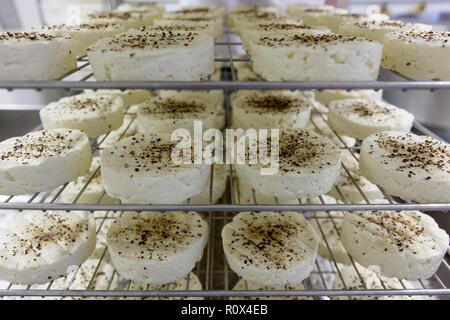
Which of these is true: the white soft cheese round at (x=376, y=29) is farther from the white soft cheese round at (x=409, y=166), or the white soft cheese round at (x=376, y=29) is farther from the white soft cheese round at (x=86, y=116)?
the white soft cheese round at (x=86, y=116)

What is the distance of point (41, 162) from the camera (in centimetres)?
147

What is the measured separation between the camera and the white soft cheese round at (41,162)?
57.7 inches

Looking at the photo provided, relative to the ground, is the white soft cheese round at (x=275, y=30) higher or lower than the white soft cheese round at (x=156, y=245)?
higher

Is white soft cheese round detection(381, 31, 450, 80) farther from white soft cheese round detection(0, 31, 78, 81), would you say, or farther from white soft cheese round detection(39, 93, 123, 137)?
white soft cheese round detection(39, 93, 123, 137)

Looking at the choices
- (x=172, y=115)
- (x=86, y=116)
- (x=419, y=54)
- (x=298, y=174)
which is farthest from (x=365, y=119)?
(x=86, y=116)

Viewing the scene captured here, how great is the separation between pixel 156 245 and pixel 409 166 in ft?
4.19

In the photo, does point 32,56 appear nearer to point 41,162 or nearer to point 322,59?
point 41,162

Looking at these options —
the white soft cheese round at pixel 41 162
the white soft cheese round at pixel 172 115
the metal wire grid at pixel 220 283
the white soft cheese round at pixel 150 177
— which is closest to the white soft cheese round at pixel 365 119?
the metal wire grid at pixel 220 283

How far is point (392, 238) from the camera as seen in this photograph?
169 cm

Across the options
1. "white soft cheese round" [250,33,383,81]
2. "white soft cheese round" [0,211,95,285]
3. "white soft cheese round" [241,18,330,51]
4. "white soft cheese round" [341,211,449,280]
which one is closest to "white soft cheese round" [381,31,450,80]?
"white soft cheese round" [250,33,383,81]

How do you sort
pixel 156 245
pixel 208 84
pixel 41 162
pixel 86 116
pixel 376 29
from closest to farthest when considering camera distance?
pixel 208 84 → pixel 41 162 → pixel 156 245 → pixel 376 29 → pixel 86 116

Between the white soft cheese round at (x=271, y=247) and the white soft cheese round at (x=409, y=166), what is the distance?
18.8 inches

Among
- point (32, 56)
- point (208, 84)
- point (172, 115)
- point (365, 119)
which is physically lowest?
point (365, 119)
